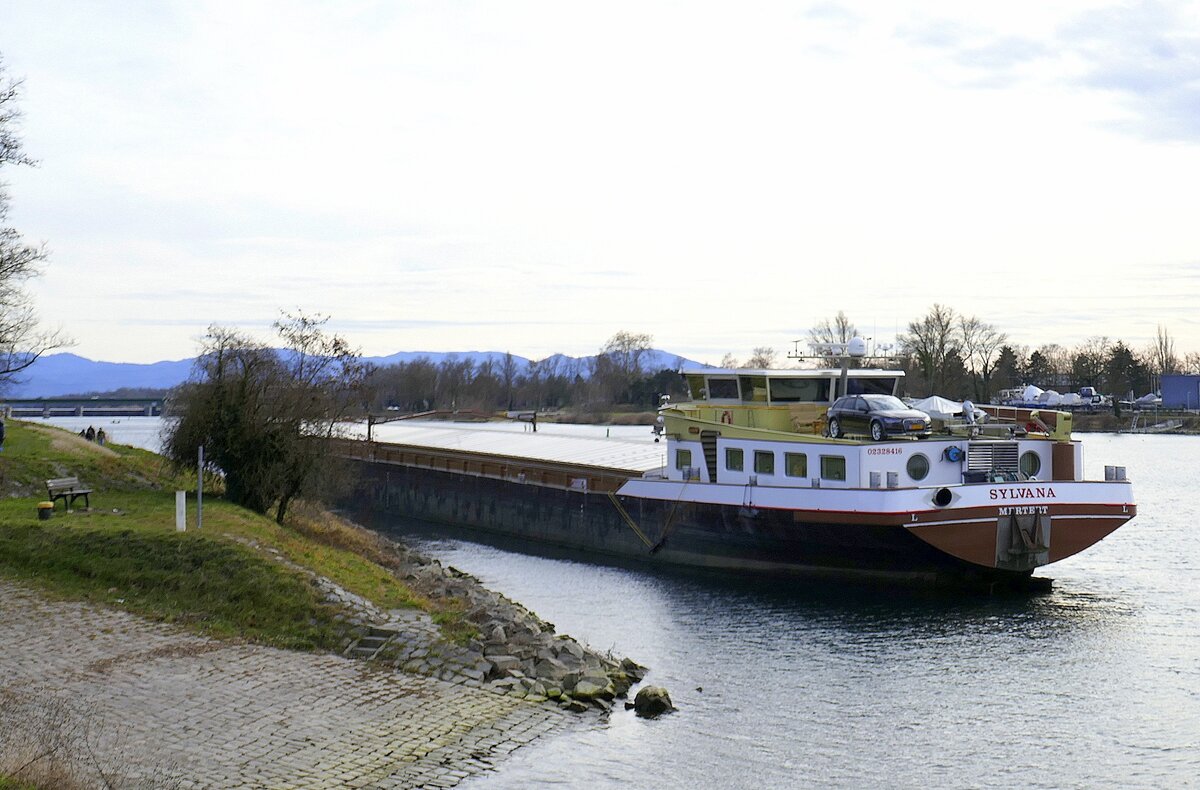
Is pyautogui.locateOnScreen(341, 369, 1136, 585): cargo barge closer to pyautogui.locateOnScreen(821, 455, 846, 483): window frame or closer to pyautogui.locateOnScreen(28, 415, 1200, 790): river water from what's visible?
pyautogui.locateOnScreen(821, 455, 846, 483): window frame

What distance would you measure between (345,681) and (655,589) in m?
14.2

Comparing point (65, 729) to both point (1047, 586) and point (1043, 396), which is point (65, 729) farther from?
point (1043, 396)

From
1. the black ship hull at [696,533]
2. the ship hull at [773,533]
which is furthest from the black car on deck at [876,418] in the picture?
the black ship hull at [696,533]

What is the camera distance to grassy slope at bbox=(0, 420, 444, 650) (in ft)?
63.0

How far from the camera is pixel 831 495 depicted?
27.5 meters

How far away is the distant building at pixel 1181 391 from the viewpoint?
11756cm

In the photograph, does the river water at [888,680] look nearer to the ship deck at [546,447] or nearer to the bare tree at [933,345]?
the ship deck at [546,447]

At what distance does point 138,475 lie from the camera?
30.5 m

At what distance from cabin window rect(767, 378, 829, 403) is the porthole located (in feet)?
16.8

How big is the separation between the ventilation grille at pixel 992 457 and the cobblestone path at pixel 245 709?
585 inches

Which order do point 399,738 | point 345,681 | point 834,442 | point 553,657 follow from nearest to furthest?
1. point 399,738
2. point 345,681
3. point 553,657
4. point 834,442

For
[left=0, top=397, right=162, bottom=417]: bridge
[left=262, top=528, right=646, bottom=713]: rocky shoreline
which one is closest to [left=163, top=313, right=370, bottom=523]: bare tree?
[left=262, top=528, right=646, bottom=713]: rocky shoreline

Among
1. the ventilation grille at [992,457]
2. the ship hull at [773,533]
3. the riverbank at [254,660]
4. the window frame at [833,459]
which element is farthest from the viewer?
the window frame at [833,459]

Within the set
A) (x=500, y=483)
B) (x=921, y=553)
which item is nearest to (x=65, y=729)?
(x=921, y=553)
